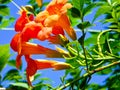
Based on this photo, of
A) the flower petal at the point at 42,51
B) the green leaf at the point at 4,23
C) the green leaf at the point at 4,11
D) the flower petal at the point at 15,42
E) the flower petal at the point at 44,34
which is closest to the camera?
the flower petal at the point at 44,34

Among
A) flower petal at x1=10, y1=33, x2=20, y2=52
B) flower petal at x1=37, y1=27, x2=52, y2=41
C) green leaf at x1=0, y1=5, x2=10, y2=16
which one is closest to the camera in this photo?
flower petal at x1=37, y1=27, x2=52, y2=41

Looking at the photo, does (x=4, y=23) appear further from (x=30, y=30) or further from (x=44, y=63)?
(x=30, y=30)

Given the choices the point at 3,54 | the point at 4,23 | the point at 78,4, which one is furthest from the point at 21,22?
the point at 4,23

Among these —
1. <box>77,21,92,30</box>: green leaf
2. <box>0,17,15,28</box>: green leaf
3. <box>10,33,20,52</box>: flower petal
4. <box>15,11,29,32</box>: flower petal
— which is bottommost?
<box>0,17,15,28</box>: green leaf

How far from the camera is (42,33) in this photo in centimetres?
206

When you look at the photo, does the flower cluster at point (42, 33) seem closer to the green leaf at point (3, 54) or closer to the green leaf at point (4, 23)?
the green leaf at point (3, 54)

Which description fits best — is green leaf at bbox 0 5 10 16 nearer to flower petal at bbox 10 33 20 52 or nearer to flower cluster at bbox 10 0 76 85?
flower cluster at bbox 10 0 76 85

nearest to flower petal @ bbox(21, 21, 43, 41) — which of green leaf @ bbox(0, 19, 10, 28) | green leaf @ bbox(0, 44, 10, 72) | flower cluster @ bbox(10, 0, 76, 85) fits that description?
flower cluster @ bbox(10, 0, 76, 85)

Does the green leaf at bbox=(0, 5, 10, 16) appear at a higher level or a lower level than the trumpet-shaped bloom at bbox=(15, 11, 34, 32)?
lower

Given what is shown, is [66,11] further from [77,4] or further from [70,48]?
[70,48]

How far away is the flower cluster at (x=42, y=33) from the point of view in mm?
2123

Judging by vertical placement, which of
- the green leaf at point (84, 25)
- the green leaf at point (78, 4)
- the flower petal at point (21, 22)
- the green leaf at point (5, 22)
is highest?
the green leaf at point (78, 4)

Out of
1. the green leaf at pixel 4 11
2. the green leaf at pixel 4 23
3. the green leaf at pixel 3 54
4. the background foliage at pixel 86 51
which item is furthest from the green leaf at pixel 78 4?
the green leaf at pixel 4 23

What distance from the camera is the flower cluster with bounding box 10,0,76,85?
2123mm
